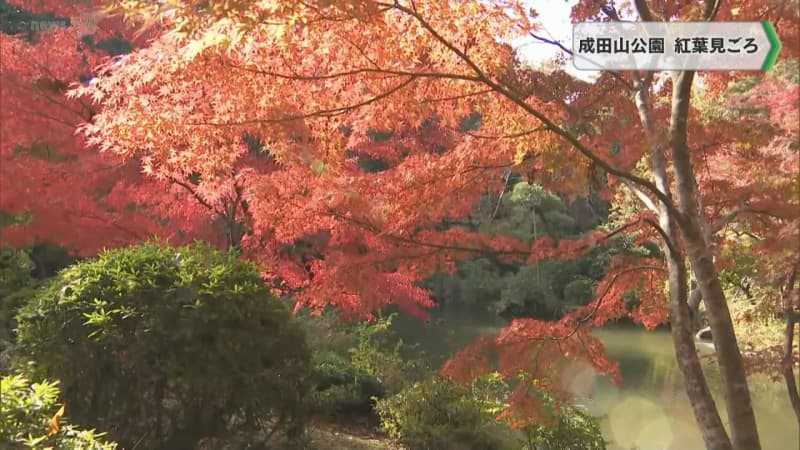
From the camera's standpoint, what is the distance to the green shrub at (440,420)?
13.4 feet

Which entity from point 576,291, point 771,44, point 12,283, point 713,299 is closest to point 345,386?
point 12,283

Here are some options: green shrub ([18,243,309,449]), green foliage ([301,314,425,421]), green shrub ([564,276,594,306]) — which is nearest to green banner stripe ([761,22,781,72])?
green shrub ([18,243,309,449])

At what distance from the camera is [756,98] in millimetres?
2857

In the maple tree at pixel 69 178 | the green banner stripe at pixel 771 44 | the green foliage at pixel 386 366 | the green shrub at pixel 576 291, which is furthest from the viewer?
the green shrub at pixel 576 291

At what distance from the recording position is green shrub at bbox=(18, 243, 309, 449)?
295cm

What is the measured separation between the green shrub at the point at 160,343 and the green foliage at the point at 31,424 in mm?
792

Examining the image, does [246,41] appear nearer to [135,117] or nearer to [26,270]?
[135,117]

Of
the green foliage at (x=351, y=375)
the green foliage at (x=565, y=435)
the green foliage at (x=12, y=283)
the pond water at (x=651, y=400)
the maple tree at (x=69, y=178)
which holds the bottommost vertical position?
the pond water at (x=651, y=400)

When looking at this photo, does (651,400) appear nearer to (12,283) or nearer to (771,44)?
(771,44)

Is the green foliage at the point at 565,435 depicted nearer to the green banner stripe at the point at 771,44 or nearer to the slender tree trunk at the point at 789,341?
the slender tree trunk at the point at 789,341

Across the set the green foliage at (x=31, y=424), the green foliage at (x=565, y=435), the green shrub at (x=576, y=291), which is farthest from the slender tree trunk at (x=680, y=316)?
the green shrub at (x=576, y=291)

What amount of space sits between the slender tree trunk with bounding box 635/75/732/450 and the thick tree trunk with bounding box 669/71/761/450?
212 mm

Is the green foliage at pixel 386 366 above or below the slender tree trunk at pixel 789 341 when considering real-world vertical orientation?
below

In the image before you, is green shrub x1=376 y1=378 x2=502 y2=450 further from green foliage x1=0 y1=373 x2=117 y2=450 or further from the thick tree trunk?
green foliage x1=0 y1=373 x2=117 y2=450
